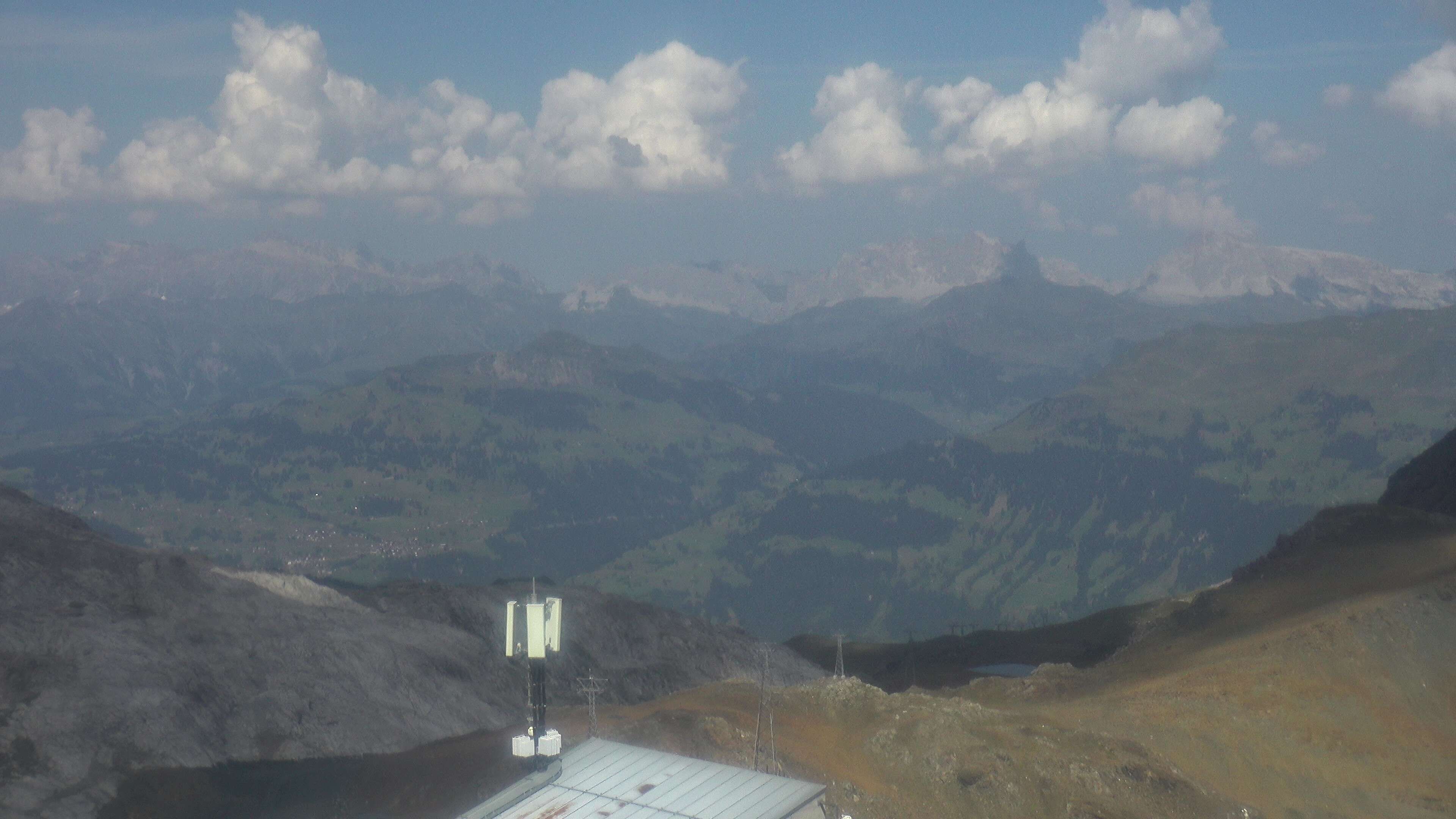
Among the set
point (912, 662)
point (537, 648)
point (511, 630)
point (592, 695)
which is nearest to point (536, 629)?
point (537, 648)

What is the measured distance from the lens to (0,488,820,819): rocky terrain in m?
86.4

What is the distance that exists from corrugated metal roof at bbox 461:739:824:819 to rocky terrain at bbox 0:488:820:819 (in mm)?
51797

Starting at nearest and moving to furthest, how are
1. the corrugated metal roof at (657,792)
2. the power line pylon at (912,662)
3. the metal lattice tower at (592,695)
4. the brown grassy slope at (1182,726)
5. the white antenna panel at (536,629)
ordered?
the white antenna panel at (536,629)
the corrugated metal roof at (657,792)
the metal lattice tower at (592,695)
the brown grassy slope at (1182,726)
the power line pylon at (912,662)

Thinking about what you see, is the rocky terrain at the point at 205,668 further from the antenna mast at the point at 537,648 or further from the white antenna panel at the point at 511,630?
the white antenna panel at the point at 511,630

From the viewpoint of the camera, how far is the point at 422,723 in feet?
354

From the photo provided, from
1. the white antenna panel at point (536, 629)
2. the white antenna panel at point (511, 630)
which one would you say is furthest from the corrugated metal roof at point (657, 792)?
the white antenna panel at point (536, 629)

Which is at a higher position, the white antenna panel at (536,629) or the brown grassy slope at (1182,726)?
the white antenna panel at (536,629)

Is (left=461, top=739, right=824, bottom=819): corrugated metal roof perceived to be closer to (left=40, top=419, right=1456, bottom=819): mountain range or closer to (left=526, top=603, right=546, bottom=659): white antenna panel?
(left=526, top=603, right=546, bottom=659): white antenna panel

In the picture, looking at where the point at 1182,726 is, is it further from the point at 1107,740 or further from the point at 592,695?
the point at 592,695

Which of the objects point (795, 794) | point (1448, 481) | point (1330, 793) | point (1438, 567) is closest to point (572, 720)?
point (795, 794)

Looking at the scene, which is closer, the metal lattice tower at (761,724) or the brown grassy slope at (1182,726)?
the metal lattice tower at (761,724)

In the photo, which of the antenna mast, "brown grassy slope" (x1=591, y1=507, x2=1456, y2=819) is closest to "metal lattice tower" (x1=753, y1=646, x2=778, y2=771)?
"brown grassy slope" (x1=591, y1=507, x2=1456, y2=819)

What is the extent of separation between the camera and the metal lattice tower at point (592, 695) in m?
60.3

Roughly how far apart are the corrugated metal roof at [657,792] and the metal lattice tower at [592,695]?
9.19m
